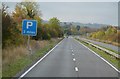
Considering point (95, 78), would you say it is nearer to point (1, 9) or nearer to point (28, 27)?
point (28, 27)

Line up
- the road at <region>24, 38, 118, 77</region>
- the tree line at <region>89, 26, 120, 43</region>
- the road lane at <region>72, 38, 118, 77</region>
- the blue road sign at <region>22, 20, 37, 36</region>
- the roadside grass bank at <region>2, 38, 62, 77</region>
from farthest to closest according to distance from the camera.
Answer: the tree line at <region>89, 26, 120, 43</region> < the blue road sign at <region>22, 20, 37, 36</region> < the roadside grass bank at <region>2, 38, 62, 77</region> < the road lane at <region>72, 38, 118, 77</region> < the road at <region>24, 38, 118, 77</region>

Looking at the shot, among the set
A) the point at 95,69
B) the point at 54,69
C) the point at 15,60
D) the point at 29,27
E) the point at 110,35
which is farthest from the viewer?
the point at 110,35

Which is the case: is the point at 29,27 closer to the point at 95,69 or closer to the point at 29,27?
the point at 29,27

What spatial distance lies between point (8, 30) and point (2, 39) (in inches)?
40.6

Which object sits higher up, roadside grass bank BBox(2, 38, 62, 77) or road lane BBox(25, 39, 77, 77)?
roadside grass bank BBox(2, 38, 62, 77)

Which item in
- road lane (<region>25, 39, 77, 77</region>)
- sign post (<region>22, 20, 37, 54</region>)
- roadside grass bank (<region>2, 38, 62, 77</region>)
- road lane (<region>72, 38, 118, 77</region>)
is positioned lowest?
road lane (<region>72, 38, 118, 77</region>)

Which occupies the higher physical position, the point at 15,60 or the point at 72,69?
the point at 15,60

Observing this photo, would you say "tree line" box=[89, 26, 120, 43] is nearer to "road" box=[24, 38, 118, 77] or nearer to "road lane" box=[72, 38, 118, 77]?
"road lane" box=[72, 38, 118, 77]

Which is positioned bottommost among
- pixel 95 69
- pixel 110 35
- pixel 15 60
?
pixel 95 69

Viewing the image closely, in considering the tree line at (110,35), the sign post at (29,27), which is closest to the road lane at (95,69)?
the sign post at (29,27)

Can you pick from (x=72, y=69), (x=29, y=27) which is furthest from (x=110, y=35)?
(x=72, y=69)

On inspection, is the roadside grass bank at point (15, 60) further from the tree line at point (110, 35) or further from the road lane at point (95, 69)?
the tree line at point (110, 35)

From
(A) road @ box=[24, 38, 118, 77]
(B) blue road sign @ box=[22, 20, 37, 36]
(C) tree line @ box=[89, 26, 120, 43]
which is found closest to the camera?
(A) road @ box=[24, 38, 118, 77]

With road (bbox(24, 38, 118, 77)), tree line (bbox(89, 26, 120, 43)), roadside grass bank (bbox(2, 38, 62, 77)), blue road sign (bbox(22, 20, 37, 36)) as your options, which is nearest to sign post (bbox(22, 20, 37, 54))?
blue road sign (bbox(22, 20, 37, 36))
